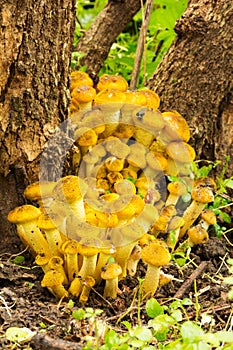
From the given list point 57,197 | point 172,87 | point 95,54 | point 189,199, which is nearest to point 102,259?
point 57,197

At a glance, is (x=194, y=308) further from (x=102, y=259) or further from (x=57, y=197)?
(x=57, y=197)

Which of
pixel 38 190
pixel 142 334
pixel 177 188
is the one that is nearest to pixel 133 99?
pixel 177 188

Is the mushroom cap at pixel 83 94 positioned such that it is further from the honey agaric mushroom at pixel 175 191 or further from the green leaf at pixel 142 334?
the green leaf at pixel 142 334

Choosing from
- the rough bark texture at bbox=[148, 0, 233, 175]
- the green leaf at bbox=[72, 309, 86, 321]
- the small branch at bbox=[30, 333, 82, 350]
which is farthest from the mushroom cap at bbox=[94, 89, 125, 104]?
the small branch at bbox=[30, 333, 82, 350]

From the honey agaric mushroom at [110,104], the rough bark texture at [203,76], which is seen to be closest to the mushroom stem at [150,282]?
the honey agaric mushroom at [110,104]

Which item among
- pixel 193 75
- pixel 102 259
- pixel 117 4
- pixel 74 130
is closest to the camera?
pixel 102 259

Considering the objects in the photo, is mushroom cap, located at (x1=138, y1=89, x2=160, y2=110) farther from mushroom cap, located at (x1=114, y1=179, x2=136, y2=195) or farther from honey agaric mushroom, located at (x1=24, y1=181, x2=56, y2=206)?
honey agaric mushroom, located at (x1=24, y1=181, x2=56, y2=206)
